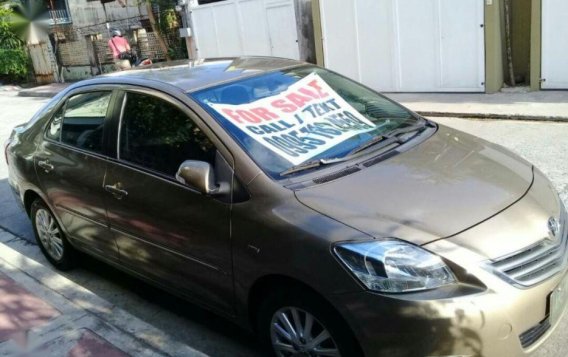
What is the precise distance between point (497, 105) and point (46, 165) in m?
6.73

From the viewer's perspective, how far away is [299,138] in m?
3.35

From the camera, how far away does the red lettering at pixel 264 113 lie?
3.41m

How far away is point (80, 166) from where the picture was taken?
410 cm

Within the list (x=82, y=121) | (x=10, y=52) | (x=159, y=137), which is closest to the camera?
(x=159, y=137)

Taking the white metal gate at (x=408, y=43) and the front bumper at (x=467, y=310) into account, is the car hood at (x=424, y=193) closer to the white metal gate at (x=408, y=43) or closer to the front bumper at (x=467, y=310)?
the front bumper at (x=467, y=310)

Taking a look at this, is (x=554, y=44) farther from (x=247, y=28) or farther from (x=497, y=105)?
(x=247, y=28)

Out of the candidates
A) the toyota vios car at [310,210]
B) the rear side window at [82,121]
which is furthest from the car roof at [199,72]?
the rear side window at [82,121]

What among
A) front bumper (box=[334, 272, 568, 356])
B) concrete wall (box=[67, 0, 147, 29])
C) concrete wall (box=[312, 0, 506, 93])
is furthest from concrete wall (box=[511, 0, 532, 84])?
concrete wall (box=[67, 0, 147, 29])

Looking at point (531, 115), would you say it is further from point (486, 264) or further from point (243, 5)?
point (243, 5)

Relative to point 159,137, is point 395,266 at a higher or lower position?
lower

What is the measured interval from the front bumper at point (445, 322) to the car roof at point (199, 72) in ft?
5.85

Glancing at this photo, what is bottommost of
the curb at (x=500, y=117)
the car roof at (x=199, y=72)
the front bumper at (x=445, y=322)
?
the curb at (x=500, y=117)

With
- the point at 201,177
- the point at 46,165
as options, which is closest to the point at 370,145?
the point at 201,177

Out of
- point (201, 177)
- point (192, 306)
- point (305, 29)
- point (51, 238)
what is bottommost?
point (192, 306)
